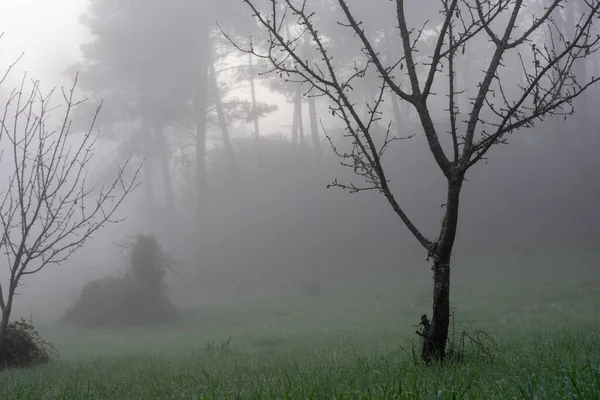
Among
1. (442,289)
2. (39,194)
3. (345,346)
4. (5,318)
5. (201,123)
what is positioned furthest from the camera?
(201,123)

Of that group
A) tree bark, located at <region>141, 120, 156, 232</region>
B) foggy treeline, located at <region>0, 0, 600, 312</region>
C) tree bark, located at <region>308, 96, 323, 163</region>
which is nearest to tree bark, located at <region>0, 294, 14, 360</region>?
foggy treeline, located at <region>0, 0, 600, 312</region>

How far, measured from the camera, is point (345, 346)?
9.84 meters

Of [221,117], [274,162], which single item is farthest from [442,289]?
[274,162]

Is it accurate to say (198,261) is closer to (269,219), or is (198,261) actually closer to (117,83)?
(269,219)

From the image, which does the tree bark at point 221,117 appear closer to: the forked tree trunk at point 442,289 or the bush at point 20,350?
the bush at point 20,350

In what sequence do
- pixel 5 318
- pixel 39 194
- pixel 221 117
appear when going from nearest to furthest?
pixel 39 194 < pixel 5 318 < pixel 221 117

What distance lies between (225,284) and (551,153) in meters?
24.7

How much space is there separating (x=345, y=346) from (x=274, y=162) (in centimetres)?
3384

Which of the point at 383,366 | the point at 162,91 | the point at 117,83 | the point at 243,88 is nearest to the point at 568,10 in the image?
A: the point at 243,88

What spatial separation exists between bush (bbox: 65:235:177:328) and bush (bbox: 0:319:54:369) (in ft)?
39.5

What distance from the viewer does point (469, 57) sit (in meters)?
48.6

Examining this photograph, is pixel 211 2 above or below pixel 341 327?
above

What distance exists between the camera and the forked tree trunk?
17.2ft

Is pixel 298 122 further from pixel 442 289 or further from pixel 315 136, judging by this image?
pixel 442 289
